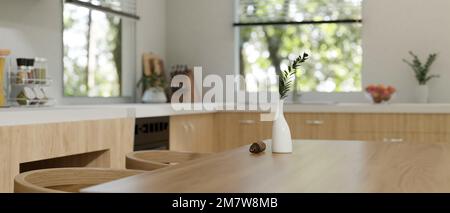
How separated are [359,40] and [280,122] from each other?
3.33 meters

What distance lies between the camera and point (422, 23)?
5055mm

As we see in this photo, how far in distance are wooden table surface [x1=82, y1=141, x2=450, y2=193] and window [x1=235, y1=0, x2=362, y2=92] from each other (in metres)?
3.10

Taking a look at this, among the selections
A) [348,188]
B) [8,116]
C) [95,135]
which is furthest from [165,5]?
[348,188]

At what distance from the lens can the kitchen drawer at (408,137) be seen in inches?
177

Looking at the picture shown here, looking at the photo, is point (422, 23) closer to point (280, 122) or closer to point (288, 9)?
point (288, 9)

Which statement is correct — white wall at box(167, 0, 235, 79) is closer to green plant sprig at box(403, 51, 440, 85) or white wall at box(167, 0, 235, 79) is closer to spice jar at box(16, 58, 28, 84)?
green plant sprig at box(403, 51, 440, 85)

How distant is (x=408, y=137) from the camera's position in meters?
4.56

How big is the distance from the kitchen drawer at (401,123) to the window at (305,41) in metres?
0.70

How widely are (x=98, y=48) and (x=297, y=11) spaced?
6.15 ft

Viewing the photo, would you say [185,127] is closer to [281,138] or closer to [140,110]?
[140,110]

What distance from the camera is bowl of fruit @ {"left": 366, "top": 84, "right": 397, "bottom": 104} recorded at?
15.9 feet

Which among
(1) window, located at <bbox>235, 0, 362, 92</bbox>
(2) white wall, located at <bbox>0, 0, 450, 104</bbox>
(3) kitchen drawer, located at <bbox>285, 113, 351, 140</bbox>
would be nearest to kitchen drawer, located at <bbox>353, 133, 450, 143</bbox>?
(3) kitchen drawer, located at <bbox>285, 113, 351, 140</bbox>

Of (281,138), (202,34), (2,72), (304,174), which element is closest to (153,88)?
(202,34)

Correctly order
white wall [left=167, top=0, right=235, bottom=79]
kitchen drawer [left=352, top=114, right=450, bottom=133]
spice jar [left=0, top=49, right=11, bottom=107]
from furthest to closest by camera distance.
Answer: white wall [left=167, top=0, right=235, bottom=79], kitchen drawer [left=352, top=114, right=450, bottom=133], spice jar [left=0, top=49, right=11, bottom=107]
